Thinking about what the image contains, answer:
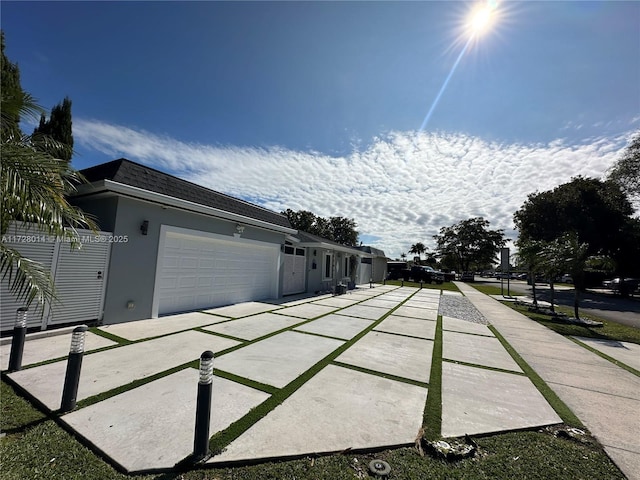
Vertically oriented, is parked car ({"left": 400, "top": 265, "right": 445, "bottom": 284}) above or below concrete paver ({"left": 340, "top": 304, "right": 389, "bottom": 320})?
above

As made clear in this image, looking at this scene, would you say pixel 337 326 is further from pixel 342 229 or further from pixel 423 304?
pixel 342 229

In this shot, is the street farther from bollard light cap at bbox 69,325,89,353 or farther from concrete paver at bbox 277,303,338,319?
bollard light cap at bbox 69,325,89,353

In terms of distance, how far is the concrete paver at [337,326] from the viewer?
647 centimetres

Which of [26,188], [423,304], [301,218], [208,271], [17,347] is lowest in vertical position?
[423,304]

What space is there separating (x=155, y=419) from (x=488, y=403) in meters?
3.95

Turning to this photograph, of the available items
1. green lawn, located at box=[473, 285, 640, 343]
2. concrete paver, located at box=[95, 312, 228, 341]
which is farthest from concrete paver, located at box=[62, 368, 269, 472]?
green lawn, located at box=[473, 285, 640, 343]

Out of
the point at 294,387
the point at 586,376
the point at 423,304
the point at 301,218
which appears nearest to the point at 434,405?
the point at 294,387

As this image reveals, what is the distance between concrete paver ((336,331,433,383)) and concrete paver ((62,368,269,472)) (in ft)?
6.79

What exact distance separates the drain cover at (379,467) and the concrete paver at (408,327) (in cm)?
471

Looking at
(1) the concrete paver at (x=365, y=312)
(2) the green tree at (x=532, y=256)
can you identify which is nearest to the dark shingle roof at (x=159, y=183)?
(1) the concrete paver at (x=365, y=312)

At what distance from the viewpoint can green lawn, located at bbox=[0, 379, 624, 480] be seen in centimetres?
205

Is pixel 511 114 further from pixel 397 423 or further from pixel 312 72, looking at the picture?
pixel 397 423

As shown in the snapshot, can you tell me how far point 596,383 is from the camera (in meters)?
4.20

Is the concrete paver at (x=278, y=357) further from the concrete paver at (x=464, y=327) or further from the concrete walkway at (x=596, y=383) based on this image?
the concrete paver at (x=464, y=327)
